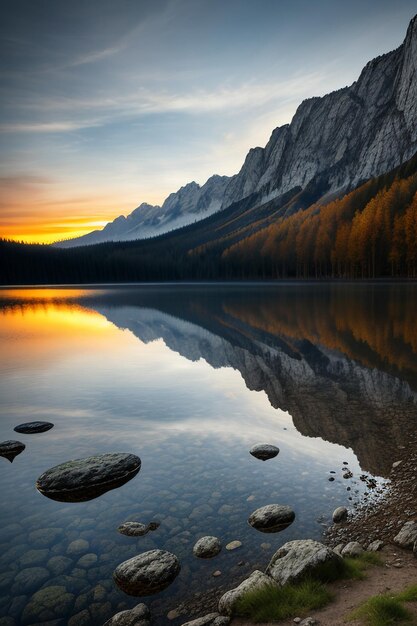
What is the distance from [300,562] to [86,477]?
719 cm

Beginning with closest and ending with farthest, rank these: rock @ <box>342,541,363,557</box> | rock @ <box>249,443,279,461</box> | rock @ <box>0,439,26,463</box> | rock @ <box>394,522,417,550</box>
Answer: rock @ <box>342,541,363,557</box>, rock @ <box>394,522,417,550</box>, rock @ <box>249,443,279,461</box>, rock @ <box>0,439,26,463</box>

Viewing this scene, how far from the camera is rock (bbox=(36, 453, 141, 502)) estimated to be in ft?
37.4

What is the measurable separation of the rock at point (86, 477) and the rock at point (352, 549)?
669 cm

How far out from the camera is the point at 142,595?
7609 millimetres

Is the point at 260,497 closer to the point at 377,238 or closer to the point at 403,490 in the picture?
the point at 403,490

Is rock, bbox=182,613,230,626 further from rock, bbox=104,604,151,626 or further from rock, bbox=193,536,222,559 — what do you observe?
rock, bbox=193,536,222,559

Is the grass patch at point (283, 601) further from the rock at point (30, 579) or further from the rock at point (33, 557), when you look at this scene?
the rock at point (33, 557)

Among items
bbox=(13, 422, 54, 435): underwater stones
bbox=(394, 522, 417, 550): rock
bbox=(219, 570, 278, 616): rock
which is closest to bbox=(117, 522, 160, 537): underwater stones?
bbox=(219, 570, 278, 616): rock

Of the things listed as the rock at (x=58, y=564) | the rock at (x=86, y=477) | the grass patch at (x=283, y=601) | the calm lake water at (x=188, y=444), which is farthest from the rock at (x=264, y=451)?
the rock at (x=58, y=564)

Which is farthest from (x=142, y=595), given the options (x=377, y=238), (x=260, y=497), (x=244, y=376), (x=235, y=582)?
(x=377, y=238)

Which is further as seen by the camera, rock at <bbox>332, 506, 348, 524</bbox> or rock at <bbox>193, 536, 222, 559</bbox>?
rock at <bbox>332, 506, 348, 524</bbox>

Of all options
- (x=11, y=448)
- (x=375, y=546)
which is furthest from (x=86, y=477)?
(x=375, y=546)

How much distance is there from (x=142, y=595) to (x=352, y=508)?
555 centimetres

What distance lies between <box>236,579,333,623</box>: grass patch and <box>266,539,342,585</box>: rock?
17 cm
